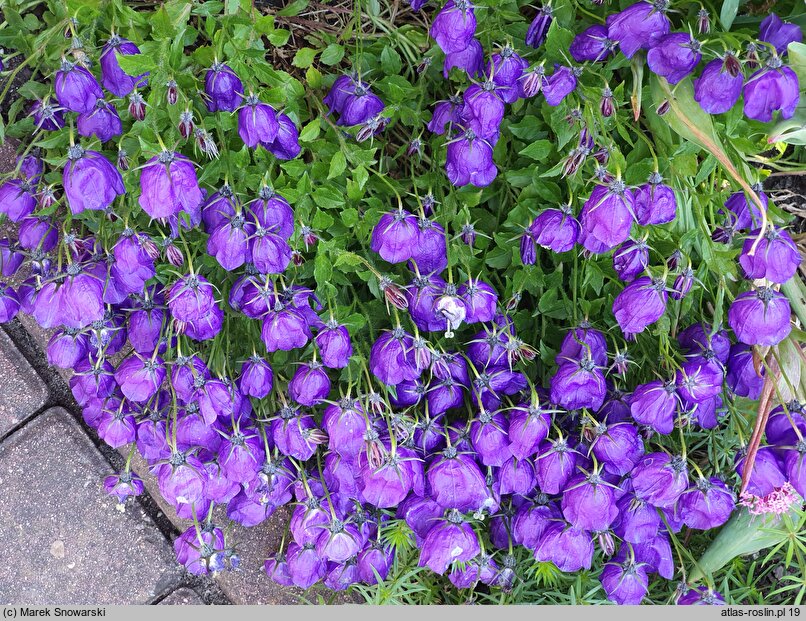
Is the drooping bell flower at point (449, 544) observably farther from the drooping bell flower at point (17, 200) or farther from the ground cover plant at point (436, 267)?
the drooping bell flower at point (17, 200)

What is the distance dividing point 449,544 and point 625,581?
0.89 ft

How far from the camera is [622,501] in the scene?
36.5 inches

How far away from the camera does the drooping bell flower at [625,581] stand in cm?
97

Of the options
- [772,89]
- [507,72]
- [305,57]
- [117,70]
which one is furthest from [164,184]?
[772,89]

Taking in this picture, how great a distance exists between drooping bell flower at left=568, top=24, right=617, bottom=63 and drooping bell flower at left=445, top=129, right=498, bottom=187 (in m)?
0.14

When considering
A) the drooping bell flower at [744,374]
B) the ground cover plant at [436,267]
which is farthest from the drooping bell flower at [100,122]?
the drooping bell flower at [744,374]

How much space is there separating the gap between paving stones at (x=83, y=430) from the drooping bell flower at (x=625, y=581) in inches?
25.0

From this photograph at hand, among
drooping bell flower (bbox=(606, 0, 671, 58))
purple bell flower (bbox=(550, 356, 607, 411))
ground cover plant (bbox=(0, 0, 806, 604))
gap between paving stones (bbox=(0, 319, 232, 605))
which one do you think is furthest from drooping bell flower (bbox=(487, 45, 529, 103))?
gap between paving stones (bbox=(0, 319, 232, 605))

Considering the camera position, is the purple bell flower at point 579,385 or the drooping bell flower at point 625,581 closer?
the purple bell flower at point 579,385

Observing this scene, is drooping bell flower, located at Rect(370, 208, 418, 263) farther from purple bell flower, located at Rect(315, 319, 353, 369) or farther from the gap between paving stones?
the gap between paving stones

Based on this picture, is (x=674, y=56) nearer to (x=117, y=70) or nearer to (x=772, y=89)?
(x=772, y=89)

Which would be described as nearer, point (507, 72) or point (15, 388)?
point (507, 72)

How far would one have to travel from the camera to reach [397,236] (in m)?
0.83

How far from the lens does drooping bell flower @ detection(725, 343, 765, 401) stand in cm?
90
